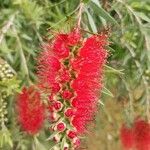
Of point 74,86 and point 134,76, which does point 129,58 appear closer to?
point 134,76

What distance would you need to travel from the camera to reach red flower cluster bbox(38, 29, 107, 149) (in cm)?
145

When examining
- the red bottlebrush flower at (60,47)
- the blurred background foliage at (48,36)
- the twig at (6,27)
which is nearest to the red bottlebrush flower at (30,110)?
the blurred background foliage at (48,36)

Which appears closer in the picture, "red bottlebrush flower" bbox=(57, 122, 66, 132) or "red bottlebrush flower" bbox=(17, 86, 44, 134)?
"red bottlebrush flower" bbox=(57, 122, 66, 132)

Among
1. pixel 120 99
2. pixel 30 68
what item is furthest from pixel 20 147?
pixel 120 99

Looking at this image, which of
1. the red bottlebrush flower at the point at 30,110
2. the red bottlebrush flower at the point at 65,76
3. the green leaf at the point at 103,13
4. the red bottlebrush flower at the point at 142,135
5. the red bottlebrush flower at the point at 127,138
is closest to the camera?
the red bottlebrush flower at the point at 65,76

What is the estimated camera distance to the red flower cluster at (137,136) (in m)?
2.54

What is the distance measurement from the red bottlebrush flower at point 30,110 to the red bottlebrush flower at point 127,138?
17.2 inches

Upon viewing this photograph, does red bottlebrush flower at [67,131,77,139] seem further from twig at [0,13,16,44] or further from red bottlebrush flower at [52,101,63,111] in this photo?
twig at [0,13,16,44]

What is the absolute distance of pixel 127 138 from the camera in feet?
8.95

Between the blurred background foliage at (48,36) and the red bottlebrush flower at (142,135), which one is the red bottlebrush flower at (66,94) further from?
the red bottlebrush flower at (142,135)

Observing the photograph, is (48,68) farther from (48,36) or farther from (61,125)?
(48,36)

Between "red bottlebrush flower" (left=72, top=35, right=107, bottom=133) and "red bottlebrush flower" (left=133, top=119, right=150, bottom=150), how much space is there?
2.88ft

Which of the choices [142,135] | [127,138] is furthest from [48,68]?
[127,138]

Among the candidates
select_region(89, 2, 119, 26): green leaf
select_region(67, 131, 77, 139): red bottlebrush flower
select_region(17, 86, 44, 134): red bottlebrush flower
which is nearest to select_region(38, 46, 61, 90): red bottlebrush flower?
select_region(67, 131, 77, 139): red bottlebrush flower
